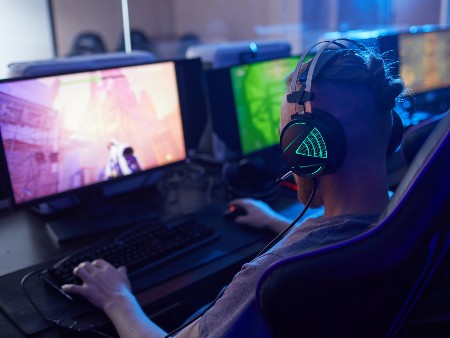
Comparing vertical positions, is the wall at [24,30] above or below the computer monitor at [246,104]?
above

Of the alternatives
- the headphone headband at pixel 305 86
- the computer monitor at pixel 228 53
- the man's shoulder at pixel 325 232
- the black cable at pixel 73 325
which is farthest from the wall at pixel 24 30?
the man's shoulder at pixel 325 232

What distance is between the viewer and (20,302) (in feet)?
3.94

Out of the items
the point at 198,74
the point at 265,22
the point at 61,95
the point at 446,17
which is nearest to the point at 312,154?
the point at 61,95

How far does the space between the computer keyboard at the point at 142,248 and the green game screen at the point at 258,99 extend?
0.52 m

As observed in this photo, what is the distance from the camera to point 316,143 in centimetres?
94

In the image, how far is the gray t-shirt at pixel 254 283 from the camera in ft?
2.86

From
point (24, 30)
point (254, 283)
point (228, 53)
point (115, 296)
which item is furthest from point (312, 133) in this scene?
point (24, 30)

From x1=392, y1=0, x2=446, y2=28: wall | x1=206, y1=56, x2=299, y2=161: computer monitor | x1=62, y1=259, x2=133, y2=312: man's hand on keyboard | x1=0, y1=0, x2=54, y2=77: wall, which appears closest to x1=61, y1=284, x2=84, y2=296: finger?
x1=62, y1=259, x2=133, y2=312: man's hand on keyboard

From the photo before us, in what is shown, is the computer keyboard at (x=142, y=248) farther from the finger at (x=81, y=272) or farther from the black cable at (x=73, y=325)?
the black cable at (x=73, y=325)

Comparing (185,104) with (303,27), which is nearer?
(185,104)

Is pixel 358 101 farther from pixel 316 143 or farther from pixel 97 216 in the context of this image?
pixel 97 216

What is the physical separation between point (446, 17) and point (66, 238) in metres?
3.10

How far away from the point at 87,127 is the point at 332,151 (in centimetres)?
88

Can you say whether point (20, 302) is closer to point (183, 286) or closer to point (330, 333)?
point (183, 286)
